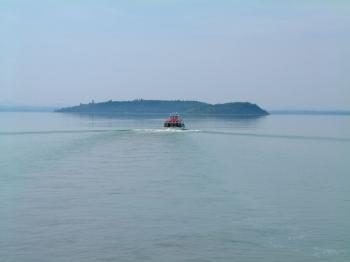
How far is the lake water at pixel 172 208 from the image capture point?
35.7ft

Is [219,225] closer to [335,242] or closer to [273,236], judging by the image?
[273,236]

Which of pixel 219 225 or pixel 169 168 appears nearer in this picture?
pixel 219 225

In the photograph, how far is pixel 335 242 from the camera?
1147 cm

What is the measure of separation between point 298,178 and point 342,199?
179 inches

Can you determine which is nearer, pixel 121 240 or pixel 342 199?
pixel 121 240

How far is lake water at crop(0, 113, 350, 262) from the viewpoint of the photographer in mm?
10883

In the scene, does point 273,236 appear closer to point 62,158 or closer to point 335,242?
point 335,242

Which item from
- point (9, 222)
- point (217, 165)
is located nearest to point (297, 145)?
point (217, 165)

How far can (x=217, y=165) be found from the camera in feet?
81.2

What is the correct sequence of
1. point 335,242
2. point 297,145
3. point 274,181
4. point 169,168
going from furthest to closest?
point 297,145
point 169,168
point 274,181
point 335,242

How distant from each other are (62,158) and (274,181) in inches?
438

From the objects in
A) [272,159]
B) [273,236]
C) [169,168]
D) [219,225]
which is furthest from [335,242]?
[272,159]

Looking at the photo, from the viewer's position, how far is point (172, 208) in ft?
48.0

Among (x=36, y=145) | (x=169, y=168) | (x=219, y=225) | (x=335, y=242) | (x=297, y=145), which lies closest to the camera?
(x=335, y=242)
